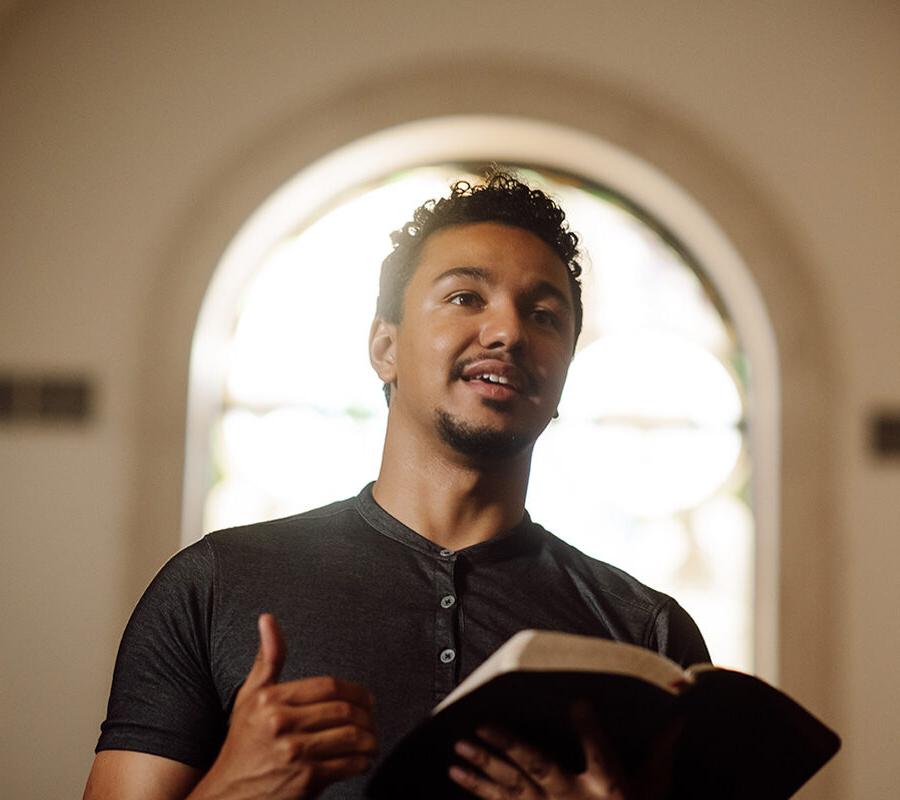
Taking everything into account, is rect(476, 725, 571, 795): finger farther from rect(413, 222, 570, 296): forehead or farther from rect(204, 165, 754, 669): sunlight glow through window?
rect(204, 165, 754, 669): sunlight glow through window

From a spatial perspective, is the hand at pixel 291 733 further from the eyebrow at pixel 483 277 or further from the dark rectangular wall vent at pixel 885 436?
the dark rectangular wall vent at pixel 885 436

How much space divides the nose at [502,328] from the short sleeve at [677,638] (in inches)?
17.9

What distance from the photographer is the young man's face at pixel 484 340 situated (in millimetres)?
1717

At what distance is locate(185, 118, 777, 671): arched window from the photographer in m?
4.19

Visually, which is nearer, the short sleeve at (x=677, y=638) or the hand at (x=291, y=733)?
the hand at (x=291, y=733)

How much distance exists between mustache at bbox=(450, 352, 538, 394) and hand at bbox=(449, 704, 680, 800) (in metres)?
0.60

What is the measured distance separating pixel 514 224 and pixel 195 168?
2.40 metres

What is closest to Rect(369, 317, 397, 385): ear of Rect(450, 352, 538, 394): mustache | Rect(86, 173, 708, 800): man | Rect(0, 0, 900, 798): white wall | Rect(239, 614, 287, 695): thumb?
Rect(86, 173, 708, 800): man

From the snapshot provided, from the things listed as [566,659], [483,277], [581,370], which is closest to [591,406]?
[581,370]

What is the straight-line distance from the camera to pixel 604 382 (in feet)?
14.3

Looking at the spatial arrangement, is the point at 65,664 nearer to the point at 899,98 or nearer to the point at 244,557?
the point at 244,557

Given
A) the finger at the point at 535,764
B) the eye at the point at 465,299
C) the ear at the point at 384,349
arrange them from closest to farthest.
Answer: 1. the finger at the point at 535,764
2. the eye at the point at 465,299
3. the ear at the point at 384,349

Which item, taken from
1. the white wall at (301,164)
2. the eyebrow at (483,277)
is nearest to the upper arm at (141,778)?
Result: the eyebrow at (483,277)

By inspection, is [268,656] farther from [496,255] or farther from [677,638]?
[496,255]
